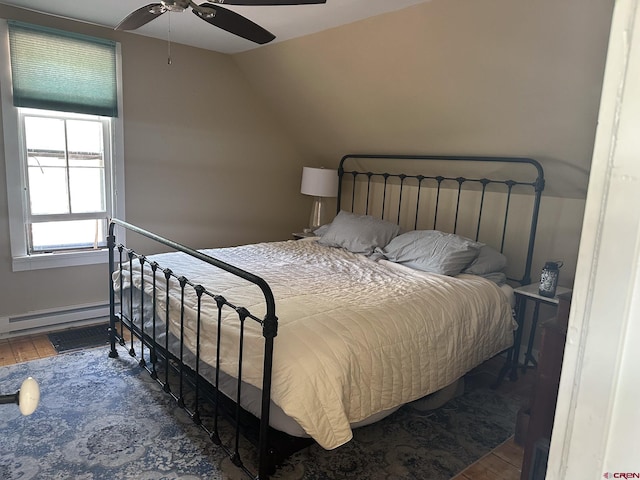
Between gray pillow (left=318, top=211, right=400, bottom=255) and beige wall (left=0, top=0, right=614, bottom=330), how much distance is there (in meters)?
0.65

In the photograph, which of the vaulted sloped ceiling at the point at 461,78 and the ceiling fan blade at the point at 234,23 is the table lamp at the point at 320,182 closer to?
the vaulted sloped ceiling at the point at 461,78

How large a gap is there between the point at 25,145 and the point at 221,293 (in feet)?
6.61

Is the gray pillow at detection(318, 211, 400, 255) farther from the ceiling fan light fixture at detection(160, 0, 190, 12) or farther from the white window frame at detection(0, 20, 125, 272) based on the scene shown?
the ceiling fan light fixture at detection(160, 0, 190, 12)

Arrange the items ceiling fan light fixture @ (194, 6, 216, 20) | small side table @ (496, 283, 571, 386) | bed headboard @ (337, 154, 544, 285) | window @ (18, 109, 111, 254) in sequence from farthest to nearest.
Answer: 1. window @ (18, 109, 111, 254)
2. bed headboard @ (337, 154, 544, 285)
3. small side table @ (496, 283, 571, 386)
4. ceiling fan light fixture @ (194, 6, 216, 20)

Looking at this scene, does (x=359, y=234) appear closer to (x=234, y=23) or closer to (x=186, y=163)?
(x=186, y=163)

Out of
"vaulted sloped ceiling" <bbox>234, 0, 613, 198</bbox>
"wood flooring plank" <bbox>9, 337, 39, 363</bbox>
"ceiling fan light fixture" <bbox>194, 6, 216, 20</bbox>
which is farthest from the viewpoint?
"wood flooring plank" <bbox>9, 337, 39, 363</bbox>

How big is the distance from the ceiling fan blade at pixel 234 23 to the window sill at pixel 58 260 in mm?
2203

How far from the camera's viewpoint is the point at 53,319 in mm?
3344

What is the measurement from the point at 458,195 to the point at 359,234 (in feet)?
2.70

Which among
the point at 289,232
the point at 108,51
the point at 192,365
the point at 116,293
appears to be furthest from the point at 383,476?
the point at 108,51

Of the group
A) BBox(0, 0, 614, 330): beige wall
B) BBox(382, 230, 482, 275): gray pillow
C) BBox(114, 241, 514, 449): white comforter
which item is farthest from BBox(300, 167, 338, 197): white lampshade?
BBox(114, 241, 514, 449): white comforter

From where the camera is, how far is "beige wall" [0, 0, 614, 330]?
2.31 metres

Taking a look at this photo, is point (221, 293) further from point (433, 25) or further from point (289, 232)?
point (289, 232)

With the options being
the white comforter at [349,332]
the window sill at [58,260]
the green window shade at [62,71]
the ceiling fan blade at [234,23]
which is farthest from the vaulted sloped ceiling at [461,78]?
the window sill at [58,260]
